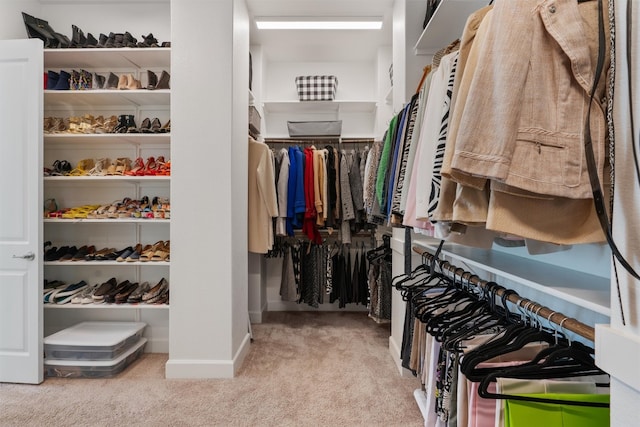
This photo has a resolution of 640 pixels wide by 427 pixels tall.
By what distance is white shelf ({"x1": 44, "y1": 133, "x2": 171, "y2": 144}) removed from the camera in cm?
229

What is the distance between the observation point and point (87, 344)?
214cm

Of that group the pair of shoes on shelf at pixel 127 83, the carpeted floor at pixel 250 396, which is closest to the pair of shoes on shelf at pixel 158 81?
the pair of shoes on shelf at pixel 127 83

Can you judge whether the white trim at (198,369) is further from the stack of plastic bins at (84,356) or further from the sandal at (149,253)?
the sandal at (149,253)

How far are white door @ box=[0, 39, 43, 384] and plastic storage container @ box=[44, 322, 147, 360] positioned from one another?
0.37 ft

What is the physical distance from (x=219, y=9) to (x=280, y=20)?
848 millimetres

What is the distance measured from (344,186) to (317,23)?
4.61 ft

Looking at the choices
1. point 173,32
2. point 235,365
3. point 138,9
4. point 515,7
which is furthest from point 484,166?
point 138,9

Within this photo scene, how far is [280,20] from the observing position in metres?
2.80

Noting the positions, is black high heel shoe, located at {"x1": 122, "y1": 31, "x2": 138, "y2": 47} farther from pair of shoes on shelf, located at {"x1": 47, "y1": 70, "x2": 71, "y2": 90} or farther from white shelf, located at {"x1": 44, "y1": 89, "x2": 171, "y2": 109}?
pair of shoes on shelf, located at {"x1": 47, "y1": 70, "x2": 71, "y2": 90}

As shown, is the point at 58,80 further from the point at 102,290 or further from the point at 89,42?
the point at 102,290

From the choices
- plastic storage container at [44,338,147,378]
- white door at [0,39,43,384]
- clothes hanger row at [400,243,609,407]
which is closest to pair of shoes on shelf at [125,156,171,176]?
white door at [0,39,43,384]

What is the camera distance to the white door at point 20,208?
2.04 metres

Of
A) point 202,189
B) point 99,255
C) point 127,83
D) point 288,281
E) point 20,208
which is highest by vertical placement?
point 127,83

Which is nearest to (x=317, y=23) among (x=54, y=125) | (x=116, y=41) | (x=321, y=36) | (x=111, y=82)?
(x=321, y=36)
